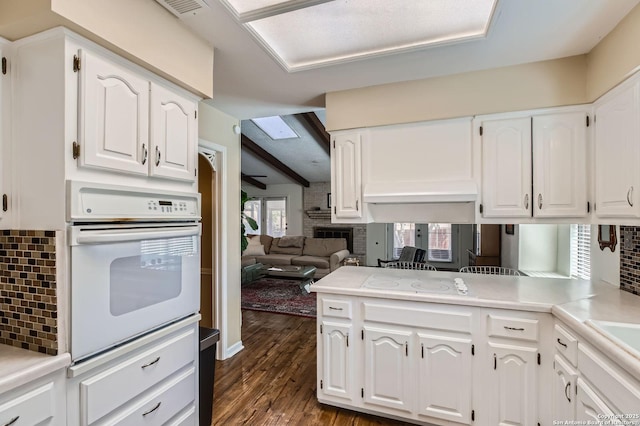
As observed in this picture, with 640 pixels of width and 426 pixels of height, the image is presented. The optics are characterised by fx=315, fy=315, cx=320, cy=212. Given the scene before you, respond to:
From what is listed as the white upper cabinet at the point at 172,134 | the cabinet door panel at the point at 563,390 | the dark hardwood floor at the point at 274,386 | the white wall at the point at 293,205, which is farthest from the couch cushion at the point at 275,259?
the cabinet door panel at the point at 563,390

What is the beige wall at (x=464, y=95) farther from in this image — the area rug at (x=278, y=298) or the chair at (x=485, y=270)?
the area rug at (x=278, y=298)

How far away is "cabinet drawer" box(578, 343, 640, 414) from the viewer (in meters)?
1.13

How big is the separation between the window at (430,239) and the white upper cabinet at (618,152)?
6.08 metres

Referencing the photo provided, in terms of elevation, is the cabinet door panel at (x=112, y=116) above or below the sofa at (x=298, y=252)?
above

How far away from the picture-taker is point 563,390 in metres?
1.65

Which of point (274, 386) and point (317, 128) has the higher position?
point (317, 128)

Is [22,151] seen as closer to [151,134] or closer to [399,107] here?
[151,134]

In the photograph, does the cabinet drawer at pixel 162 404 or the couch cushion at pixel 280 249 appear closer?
the cabinet drawer at pixel 162 404

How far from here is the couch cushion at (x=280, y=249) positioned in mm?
7845

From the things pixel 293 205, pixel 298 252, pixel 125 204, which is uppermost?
pixel 293 205

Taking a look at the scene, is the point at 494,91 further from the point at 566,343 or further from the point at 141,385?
the point at 141,385

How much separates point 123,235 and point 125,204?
14cm

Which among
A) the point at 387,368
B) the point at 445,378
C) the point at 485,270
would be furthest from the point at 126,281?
the point at 485,270

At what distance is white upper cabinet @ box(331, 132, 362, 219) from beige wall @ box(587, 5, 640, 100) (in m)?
1.55
